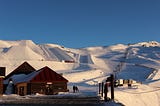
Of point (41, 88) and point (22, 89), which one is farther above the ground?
point (41, 88)

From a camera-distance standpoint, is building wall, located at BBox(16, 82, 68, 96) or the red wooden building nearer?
building wall, located at BBox(16, 82, 68, 96)

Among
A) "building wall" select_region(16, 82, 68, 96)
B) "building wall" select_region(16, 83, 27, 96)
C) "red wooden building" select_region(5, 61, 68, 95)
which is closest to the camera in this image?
"building wall" select_region(16, 82, 68, 96)

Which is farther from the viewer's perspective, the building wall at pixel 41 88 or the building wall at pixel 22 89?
the building wall at pixel 22 89

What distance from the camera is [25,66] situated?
255 ft

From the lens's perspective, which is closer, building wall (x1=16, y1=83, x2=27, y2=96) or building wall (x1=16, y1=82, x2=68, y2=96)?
building wall (x1=16, y1=82, x2=68, y2=96)

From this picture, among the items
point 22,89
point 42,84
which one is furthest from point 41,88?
point 22,89

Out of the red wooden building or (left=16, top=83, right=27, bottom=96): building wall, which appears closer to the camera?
the red wooden building

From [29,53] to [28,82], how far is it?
137m

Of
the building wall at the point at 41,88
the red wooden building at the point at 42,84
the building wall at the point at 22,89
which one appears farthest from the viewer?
the building wall at the point at 22,89

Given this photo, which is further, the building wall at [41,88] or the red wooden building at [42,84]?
the red wooden building at [42,84]

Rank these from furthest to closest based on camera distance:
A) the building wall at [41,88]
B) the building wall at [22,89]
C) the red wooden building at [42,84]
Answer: the building wall at [22,89]
the red wooden building at [42,84]
the building wall at [41,88]

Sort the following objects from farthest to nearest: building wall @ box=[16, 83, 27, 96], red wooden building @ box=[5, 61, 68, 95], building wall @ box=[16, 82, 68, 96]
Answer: building wall @ box=[16, 83, 27, 96]
red wooden building @ box=[5, 61, 68, 95]
building wall @ box=[16, 82, 68, 96]

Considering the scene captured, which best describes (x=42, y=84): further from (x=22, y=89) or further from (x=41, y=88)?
(x=22, y=89)

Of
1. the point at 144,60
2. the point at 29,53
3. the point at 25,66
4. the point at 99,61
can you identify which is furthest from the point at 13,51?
the point at 25,66
